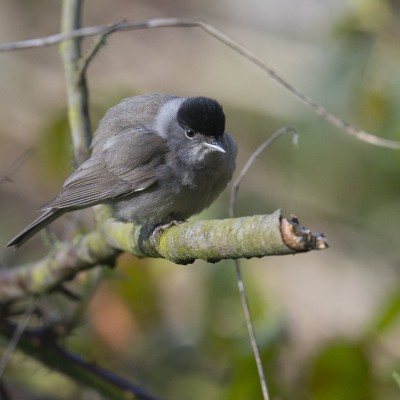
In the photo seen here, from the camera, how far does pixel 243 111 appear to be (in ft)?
18.5

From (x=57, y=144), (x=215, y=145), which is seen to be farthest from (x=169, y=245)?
(x=57, y=144)

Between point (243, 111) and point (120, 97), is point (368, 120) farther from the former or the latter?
point (243, 111)

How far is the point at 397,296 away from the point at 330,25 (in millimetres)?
1774

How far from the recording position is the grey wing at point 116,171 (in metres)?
3.25

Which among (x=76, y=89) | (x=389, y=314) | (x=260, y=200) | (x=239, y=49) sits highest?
(x=239, y=49)

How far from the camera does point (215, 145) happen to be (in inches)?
129

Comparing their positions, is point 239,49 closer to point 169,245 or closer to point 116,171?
point 169,245

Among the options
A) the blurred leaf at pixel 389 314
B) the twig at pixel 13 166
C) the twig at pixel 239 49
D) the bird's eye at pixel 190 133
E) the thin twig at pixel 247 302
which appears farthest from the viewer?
the bird's eye at pixel 190 133

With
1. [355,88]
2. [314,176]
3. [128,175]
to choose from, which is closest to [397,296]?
[128,175]

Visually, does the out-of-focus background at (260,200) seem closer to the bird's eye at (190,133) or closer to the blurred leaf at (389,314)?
the blurred leaf at (389,314)

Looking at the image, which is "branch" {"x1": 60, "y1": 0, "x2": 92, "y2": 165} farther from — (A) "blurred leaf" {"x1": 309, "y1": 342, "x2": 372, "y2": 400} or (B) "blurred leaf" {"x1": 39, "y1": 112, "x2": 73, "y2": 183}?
(A) "blurred leaf" {"x1": 309, "y1": 342, "x2": 372, "y2": 400}

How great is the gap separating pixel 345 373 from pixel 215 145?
105 centimetres

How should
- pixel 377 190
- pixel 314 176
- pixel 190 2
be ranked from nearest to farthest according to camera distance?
pixel 377 190, pixel 314 176, pixel 190 2

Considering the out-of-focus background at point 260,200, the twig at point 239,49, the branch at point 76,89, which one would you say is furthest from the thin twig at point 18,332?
the twig at point 239,49
